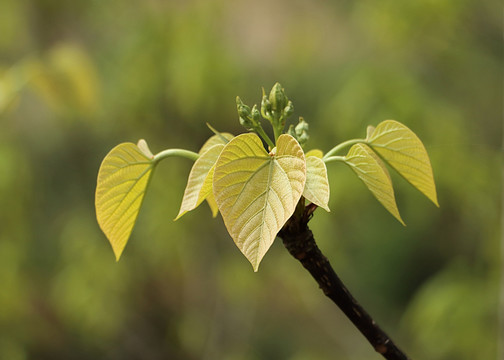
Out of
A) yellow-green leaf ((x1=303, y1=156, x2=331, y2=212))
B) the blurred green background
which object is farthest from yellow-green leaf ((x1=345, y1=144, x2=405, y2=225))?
the blurred green background

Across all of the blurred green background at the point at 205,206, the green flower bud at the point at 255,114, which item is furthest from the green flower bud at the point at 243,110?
the blurred green background at the point at 205,206

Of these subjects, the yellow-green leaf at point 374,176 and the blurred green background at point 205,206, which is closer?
the yellow-green leaf at point 374,176

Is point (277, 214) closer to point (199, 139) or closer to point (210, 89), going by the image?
point (210, 89)

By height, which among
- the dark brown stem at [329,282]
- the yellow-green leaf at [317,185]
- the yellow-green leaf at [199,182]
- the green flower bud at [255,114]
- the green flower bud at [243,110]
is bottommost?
the dark brown stem at [329,282]

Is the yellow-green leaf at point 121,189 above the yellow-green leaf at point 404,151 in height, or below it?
above

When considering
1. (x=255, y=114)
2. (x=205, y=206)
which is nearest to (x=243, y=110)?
(x=255, y=114)

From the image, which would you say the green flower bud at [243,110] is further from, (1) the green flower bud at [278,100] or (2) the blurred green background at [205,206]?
(2) the blurred green background at [205,206]
